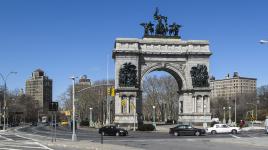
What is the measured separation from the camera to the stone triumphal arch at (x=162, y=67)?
273 ft

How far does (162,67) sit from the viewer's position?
86.4 m

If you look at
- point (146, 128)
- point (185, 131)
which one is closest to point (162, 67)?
point (146, 128)

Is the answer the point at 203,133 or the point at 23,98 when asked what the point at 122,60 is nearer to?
the point at 203,133

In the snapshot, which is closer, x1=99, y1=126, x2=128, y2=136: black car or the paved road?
the paved road

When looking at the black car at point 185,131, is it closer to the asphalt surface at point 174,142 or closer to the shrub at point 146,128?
the asphalt surface at point 174,142

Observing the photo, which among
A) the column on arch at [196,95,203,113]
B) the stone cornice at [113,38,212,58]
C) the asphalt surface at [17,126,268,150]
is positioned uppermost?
the stone cornice at [113,38,212,58]

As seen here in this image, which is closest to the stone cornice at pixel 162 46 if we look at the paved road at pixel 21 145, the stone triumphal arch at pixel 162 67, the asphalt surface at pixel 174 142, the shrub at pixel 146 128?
the stone triumphal arch at pixel 162 67

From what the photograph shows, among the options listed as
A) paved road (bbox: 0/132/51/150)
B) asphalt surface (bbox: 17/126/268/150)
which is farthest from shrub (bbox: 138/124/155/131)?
paved road (bbox: 0/132/51/150)

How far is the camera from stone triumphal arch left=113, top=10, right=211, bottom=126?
273ft

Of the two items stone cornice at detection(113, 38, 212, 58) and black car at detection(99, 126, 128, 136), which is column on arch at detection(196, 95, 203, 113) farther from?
black car at detection(99, 126, 128, 136)

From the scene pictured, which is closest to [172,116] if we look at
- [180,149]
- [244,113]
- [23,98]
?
[244,113]

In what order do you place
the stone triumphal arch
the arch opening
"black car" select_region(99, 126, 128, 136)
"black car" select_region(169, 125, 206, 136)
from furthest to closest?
the arch opening, the stone triumphal arch, "black car" select_region(169, 125, 206, 136), "black car" select_region(99, 126, 128, 136)

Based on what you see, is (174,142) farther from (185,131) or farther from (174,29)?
(174,29)

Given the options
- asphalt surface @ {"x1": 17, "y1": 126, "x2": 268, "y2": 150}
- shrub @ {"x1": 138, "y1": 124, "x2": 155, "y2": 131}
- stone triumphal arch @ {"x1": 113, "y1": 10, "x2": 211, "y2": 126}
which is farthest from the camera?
stone triumphal arch @ {"x1": 113, "y1": 10, "x2": 211, "y2": 126}
